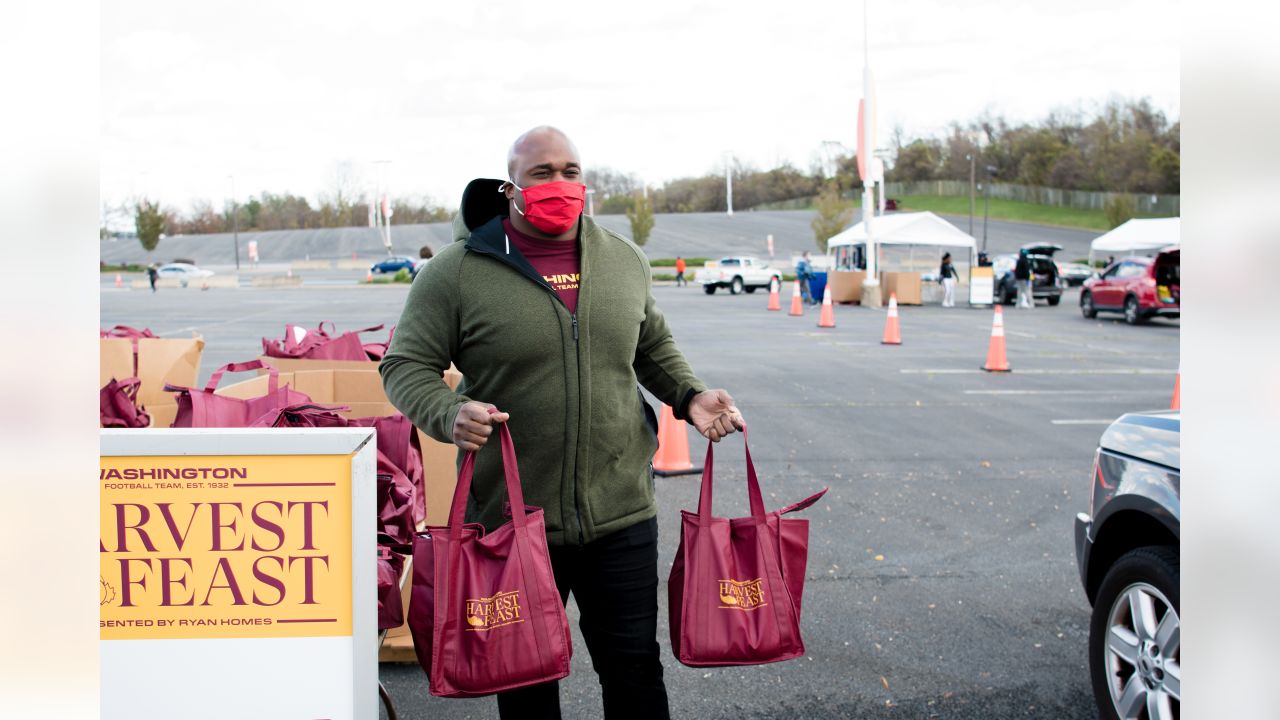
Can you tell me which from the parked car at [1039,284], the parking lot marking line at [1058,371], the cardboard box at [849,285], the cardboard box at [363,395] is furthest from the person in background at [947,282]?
the cardboard box at [363,395]

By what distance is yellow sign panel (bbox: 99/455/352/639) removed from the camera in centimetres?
222

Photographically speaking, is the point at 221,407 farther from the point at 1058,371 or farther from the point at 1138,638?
the point at 1058,371

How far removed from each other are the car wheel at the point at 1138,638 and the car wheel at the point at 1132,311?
23.0 meters

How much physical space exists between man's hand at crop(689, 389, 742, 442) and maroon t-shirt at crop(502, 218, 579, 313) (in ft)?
1.61

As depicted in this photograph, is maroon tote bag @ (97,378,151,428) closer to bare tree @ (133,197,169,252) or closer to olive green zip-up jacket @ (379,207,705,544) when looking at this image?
olive green zip-up jacket @ (379,207,705,544)

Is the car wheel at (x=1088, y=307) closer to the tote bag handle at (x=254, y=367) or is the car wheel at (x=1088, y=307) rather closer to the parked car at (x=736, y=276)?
the parked car at (x=736, y=276)

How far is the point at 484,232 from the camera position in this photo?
9.60 feet

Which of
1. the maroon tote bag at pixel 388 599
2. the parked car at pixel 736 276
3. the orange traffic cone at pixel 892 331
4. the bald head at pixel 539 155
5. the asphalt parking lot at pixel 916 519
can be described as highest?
the parked car at pixel 736 276

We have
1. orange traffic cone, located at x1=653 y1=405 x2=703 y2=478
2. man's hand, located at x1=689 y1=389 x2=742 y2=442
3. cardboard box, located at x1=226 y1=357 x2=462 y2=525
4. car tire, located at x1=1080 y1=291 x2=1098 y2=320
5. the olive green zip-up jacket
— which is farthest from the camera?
car tire, located at x1=1080 y1=291 x2=1098 y2=320

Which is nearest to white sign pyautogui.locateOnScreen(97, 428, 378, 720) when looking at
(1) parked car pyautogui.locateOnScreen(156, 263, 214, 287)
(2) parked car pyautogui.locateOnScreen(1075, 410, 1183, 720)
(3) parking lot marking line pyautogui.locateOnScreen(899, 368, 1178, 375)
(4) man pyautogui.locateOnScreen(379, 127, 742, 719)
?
(4) man pyautogui.locateOnScreen(379, 127, 742, 719)

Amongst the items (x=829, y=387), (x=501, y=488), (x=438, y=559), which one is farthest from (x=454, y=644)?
(x=829, y=387)

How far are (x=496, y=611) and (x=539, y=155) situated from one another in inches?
47.7

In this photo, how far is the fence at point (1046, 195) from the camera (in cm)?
9731
